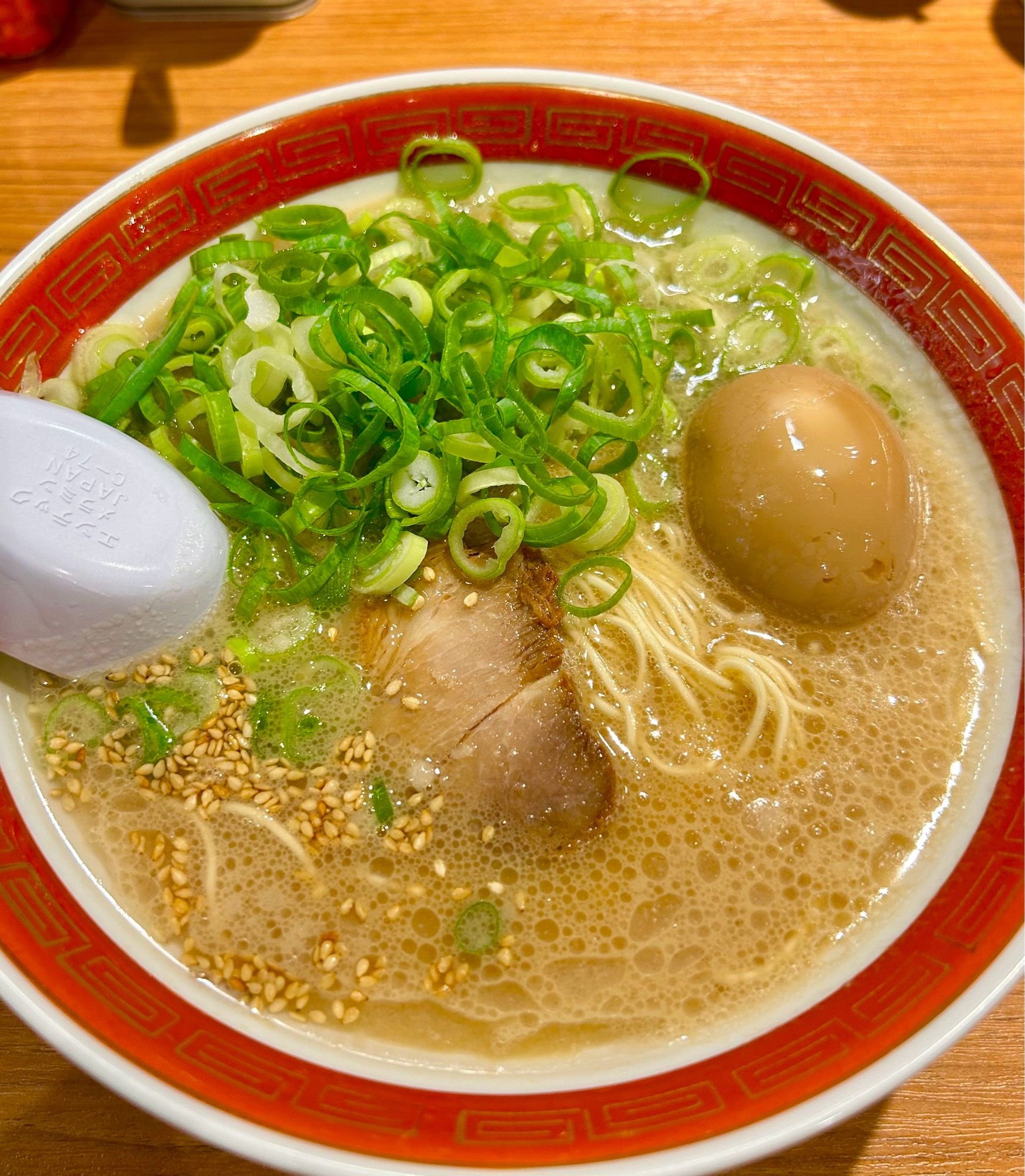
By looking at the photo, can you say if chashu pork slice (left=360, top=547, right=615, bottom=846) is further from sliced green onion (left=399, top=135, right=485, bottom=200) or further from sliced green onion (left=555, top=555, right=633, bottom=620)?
sliced green onion (left=399, top=135, right=485, bottom=200)

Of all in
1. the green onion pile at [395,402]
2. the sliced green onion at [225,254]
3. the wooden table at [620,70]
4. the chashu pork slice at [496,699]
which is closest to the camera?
the chashu pork slice at [496,699]

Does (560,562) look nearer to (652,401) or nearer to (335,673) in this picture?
(652,401)

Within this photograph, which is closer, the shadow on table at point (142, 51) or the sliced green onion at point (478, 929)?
the sliced green onion at point (478, 929)

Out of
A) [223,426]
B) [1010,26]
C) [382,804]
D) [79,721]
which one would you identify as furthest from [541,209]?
[1010,26]

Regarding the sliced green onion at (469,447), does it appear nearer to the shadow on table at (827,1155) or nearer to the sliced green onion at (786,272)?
the sliced green onion at (786,272)

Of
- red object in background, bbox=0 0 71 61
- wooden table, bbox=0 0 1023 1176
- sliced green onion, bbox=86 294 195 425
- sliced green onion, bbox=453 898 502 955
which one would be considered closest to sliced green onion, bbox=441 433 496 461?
sliced green onion, bbox=86 294 195 425

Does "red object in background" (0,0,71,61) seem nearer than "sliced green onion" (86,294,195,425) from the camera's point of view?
No

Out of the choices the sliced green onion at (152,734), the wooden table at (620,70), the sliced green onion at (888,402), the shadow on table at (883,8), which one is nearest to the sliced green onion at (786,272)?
the sliced green onion at (888,402)
